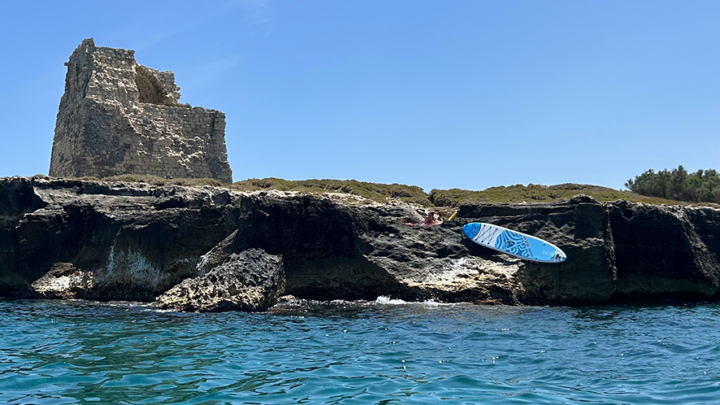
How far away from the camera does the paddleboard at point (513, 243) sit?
18.6m

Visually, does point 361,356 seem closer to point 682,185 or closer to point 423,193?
point 423,193

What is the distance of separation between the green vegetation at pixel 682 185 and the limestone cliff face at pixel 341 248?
26102mm

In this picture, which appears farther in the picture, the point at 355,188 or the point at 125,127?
the point at 355,188

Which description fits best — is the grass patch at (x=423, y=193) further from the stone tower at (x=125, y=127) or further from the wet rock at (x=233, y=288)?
the wet rock at (x=233, y=288)

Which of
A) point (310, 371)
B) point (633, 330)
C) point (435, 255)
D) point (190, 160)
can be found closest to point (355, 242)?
point (435, 255)

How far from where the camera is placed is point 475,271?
61.4 feet

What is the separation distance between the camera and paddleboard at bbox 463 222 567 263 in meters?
18.6

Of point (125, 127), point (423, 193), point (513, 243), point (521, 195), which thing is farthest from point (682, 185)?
point (125, 127)

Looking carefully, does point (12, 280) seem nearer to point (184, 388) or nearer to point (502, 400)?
point (184, 388)

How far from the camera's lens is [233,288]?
54.7ft

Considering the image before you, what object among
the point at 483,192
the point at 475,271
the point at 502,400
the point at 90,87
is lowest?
the point at 502,400

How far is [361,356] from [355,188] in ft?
83.6

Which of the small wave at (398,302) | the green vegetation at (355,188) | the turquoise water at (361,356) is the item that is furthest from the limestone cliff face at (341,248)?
the green vegetation at (355,188)

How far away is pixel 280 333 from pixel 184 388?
4770mm
